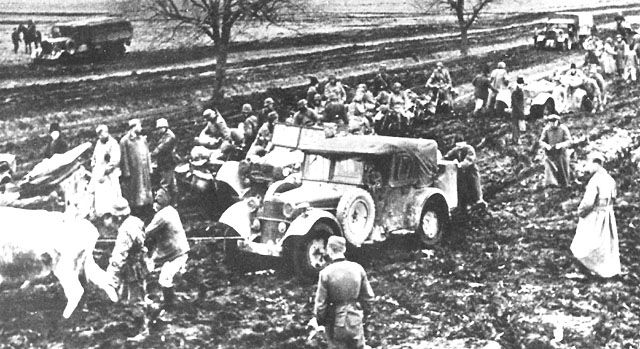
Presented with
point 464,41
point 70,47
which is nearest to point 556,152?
point 464,41

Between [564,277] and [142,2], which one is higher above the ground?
[142,2]

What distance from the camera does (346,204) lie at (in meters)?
10.1

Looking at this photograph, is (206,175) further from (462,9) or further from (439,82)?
(462,9)

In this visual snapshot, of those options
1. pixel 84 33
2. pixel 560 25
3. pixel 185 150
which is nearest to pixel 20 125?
pixel 185 150

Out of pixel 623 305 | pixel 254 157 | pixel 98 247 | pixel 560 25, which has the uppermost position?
pixel 560 25

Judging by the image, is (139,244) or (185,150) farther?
(185,150)

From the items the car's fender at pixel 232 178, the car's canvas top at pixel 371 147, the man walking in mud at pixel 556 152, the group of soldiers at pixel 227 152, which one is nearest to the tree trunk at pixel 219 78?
the group of soldiers at pixel 227 152

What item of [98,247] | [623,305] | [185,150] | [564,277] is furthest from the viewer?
[185,150]

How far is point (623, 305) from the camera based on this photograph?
370 inches

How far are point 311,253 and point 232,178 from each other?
9.61 feet

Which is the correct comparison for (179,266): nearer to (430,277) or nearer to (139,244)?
(139,244)

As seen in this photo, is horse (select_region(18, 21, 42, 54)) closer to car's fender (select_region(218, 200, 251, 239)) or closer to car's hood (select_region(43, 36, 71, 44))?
car's hood (select_region(43, 36, 71, 44))

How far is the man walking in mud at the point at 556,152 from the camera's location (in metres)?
13.4

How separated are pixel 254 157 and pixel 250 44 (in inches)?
488
